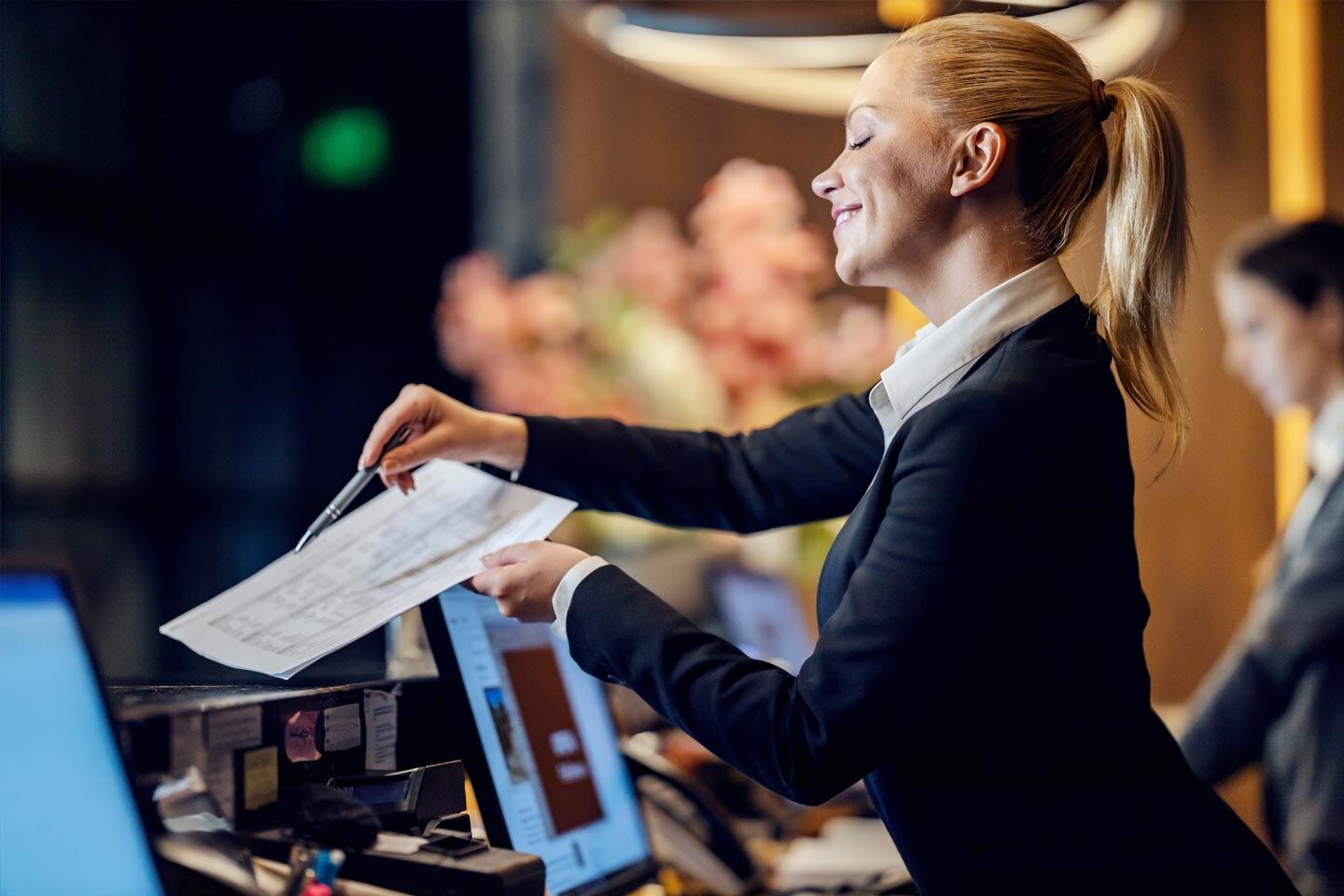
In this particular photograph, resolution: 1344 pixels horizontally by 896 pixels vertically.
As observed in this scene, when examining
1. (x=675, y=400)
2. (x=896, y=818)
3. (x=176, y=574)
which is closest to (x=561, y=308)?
(x=675, y=400)

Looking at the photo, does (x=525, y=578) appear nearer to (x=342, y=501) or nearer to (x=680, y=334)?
(x=342, y=501)

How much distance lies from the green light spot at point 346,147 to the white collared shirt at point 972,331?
343 centimetres

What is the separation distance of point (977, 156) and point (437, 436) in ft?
1.82

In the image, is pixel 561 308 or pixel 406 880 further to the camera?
pixel 561 308

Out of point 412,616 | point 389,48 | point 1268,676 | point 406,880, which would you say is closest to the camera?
point 406,880

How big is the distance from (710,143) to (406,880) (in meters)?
3.29

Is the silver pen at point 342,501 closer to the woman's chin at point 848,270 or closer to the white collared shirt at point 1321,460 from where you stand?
the woman's chin at point 848,270

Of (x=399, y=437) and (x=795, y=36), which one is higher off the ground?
(x=795, y=36)

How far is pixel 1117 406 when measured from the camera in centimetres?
93

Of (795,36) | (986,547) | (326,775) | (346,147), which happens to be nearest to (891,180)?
(986,547)

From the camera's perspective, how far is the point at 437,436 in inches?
44.2

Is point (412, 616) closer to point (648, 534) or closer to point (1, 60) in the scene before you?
point (648, 534)

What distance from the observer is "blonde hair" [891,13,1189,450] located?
1008 mm

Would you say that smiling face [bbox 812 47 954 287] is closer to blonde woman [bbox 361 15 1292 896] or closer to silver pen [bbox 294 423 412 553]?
blonde woman [bbox 361 15 1292 896]
